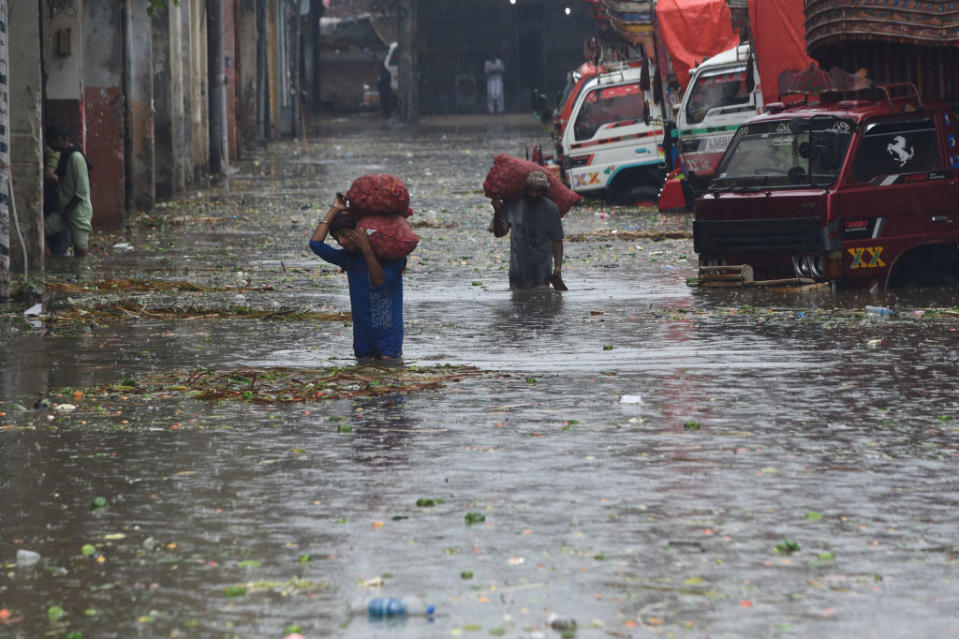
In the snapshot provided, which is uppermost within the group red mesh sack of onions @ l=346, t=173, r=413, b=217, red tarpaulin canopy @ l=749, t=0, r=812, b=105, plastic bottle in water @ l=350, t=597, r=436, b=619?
red tarpaulin canopy @ l=749, t=0, r=812, b=105

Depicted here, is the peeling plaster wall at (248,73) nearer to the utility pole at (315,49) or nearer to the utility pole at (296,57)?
the utility pole at (296,57)

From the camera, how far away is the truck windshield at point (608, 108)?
26.8m

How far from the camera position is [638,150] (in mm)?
26688

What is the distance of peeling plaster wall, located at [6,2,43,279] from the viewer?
1712 centimetres

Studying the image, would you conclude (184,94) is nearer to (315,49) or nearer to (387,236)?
(387,236)

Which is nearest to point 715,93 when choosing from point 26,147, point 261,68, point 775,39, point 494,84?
point 775,39

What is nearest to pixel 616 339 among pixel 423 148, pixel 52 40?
pixel 52 40

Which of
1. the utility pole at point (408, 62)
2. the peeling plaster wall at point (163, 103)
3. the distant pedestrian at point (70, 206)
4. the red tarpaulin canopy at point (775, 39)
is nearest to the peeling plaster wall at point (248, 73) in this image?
the utility pole at point (408, 62)

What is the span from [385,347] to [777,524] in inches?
193

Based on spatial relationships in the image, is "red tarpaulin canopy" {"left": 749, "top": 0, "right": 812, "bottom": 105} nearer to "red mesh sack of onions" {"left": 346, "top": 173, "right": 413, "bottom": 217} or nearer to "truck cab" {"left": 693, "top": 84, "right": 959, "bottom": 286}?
"truck cab" {"left": 693, "top": 84, "right": 959, "bottom": 286}

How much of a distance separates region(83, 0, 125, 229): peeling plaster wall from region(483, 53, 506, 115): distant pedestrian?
39561mm

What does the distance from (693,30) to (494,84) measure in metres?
37.5

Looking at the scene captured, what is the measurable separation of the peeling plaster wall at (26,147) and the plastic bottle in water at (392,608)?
39.5ft

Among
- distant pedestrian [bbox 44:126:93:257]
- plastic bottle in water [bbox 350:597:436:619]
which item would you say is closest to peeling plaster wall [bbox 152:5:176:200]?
distant pedestrian [bbox 44:126:93:257]
